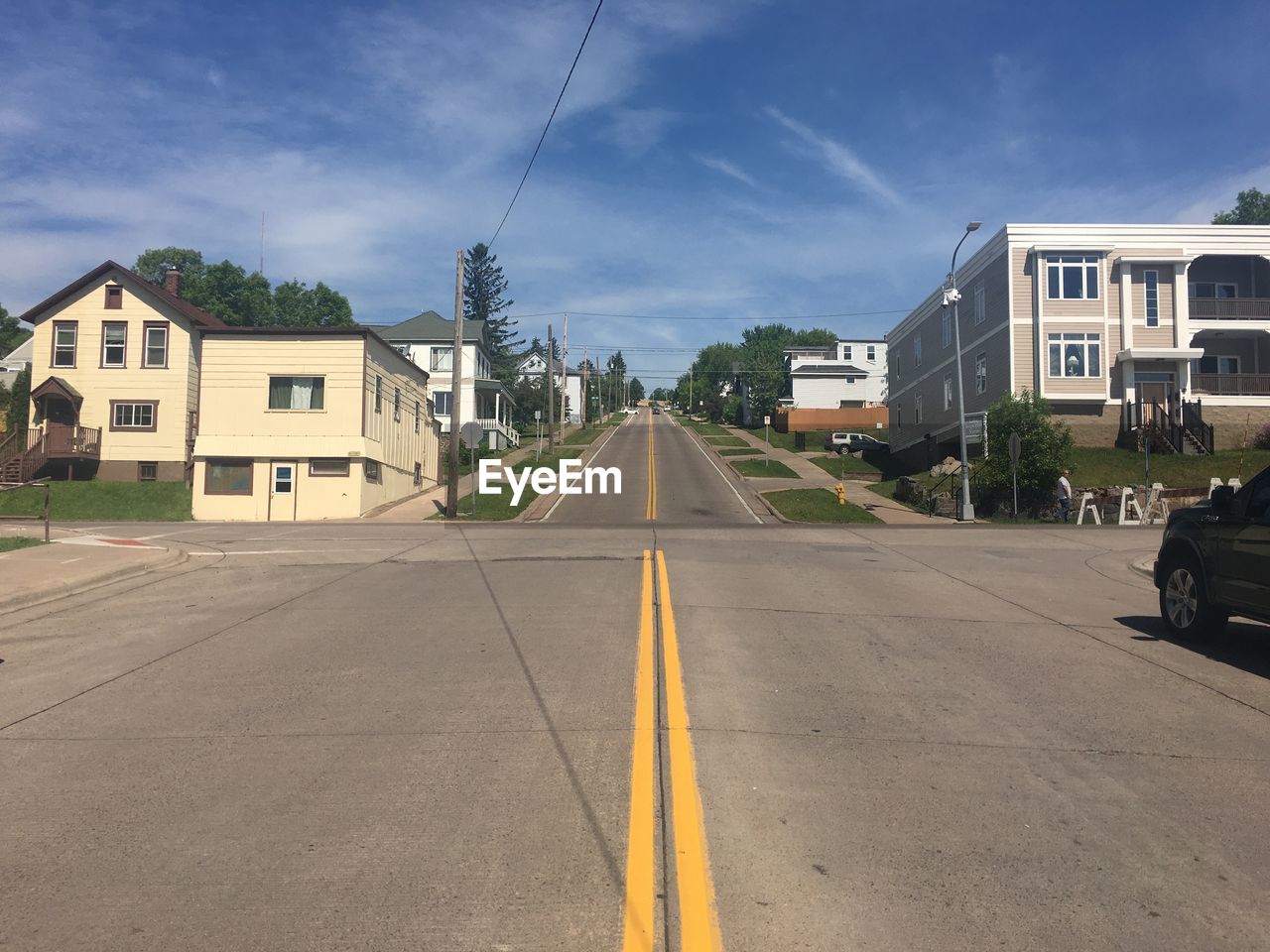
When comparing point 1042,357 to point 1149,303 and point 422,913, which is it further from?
point 422,913

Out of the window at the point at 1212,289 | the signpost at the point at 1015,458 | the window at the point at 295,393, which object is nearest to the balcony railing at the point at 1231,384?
the window at the point at 1212,289

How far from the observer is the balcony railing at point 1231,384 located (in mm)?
39625

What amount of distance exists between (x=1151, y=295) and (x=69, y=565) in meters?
40.3

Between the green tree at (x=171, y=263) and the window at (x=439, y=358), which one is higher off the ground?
the green tree at (x=171, y=263)

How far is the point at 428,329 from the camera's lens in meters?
63.8

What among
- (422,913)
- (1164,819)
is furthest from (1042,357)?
(422,913)

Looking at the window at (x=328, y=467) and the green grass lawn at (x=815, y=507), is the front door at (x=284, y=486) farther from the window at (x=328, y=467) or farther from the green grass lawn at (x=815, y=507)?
the green grass lawn at (x=815, y=507)

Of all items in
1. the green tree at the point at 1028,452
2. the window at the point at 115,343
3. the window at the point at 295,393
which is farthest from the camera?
the window at the point at 115,343

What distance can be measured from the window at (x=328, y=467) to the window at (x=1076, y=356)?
28.8 metres

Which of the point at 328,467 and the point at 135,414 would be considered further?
the point at 135,414

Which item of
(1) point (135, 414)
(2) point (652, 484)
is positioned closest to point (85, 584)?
(1) point (135, 414)

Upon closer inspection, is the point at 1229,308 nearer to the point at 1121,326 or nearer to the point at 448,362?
the point at 1121,326

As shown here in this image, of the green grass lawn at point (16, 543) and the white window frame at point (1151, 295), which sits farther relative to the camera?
the white window frame at point (1151, 295)

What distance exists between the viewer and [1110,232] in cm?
3850
